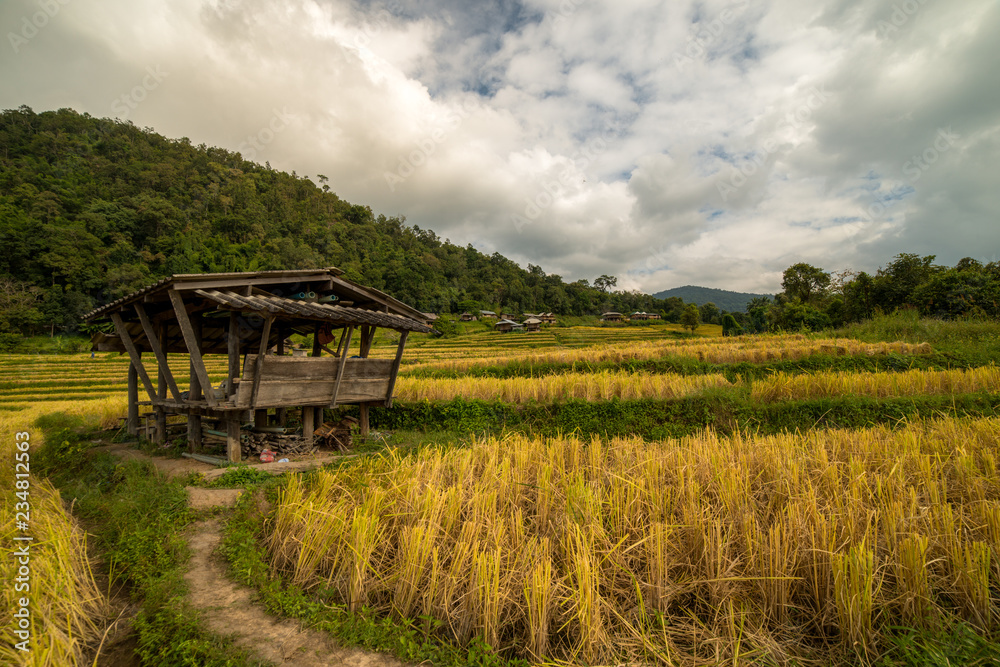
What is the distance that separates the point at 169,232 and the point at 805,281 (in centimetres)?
8839

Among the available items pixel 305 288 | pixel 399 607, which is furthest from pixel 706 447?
pixel 305 288

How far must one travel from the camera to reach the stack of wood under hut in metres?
6.42

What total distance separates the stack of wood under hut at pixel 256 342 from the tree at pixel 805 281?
56.5m

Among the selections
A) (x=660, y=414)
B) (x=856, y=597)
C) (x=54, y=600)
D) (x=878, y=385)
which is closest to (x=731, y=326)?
(x=878, y=385)

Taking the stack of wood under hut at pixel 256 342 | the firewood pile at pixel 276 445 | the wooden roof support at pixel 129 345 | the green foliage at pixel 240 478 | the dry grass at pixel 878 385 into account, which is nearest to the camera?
the green foliage at pixel 240 478

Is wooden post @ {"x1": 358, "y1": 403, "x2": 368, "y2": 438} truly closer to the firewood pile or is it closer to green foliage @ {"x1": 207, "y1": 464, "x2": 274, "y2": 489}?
the firewood pile

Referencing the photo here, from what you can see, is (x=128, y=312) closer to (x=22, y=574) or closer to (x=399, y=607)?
(x=22, y=574)

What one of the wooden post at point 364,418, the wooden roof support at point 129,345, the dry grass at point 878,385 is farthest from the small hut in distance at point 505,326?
the wooden roof support at point 129,345

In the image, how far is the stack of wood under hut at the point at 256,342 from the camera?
6.42 metres

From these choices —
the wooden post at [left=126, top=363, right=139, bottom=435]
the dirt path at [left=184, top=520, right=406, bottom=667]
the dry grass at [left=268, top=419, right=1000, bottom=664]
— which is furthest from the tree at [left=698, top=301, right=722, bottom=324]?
the dirt path at [left=184, top=520, right=406, bottom=667]

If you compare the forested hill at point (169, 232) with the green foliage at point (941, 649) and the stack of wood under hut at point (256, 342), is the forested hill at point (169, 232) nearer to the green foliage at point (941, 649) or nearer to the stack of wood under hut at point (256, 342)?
the stack of wood under hut at point (256, 342)

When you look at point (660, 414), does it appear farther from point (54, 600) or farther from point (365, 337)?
point (54, 600)

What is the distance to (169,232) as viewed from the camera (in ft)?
199

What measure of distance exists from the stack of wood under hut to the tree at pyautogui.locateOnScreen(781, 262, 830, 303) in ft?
185
